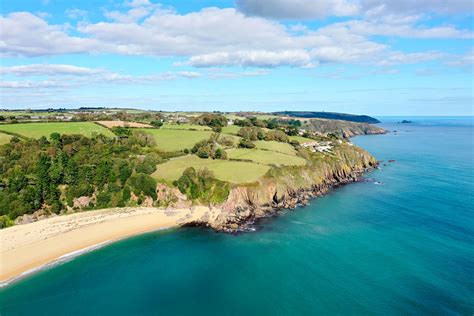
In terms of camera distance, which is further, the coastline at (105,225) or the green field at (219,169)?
the green field at (219,169)

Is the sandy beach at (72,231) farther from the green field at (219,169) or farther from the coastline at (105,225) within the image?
the green field at (219,169)

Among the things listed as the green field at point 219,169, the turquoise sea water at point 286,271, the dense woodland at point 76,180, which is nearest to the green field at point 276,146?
the green field at point 219,169

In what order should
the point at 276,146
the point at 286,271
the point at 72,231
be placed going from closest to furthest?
the point at 286,271 < the point at 72,231 < the point at 276,146

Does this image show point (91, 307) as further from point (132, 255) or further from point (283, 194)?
point (283, 194)

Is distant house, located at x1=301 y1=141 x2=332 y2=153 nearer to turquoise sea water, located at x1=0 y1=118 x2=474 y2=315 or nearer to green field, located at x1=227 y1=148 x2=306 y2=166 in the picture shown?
green field, located at x1=227 y1=148 x2=306 y2=166

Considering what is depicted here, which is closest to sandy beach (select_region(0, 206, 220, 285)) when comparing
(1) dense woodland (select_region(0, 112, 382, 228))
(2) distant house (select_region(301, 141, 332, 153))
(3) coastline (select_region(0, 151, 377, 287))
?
(3) coastline (select_region(0, 151, 377, 287))

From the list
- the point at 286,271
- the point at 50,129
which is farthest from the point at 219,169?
the point at 50,129

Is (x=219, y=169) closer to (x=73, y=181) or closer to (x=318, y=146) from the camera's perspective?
(x=73, y=181)
